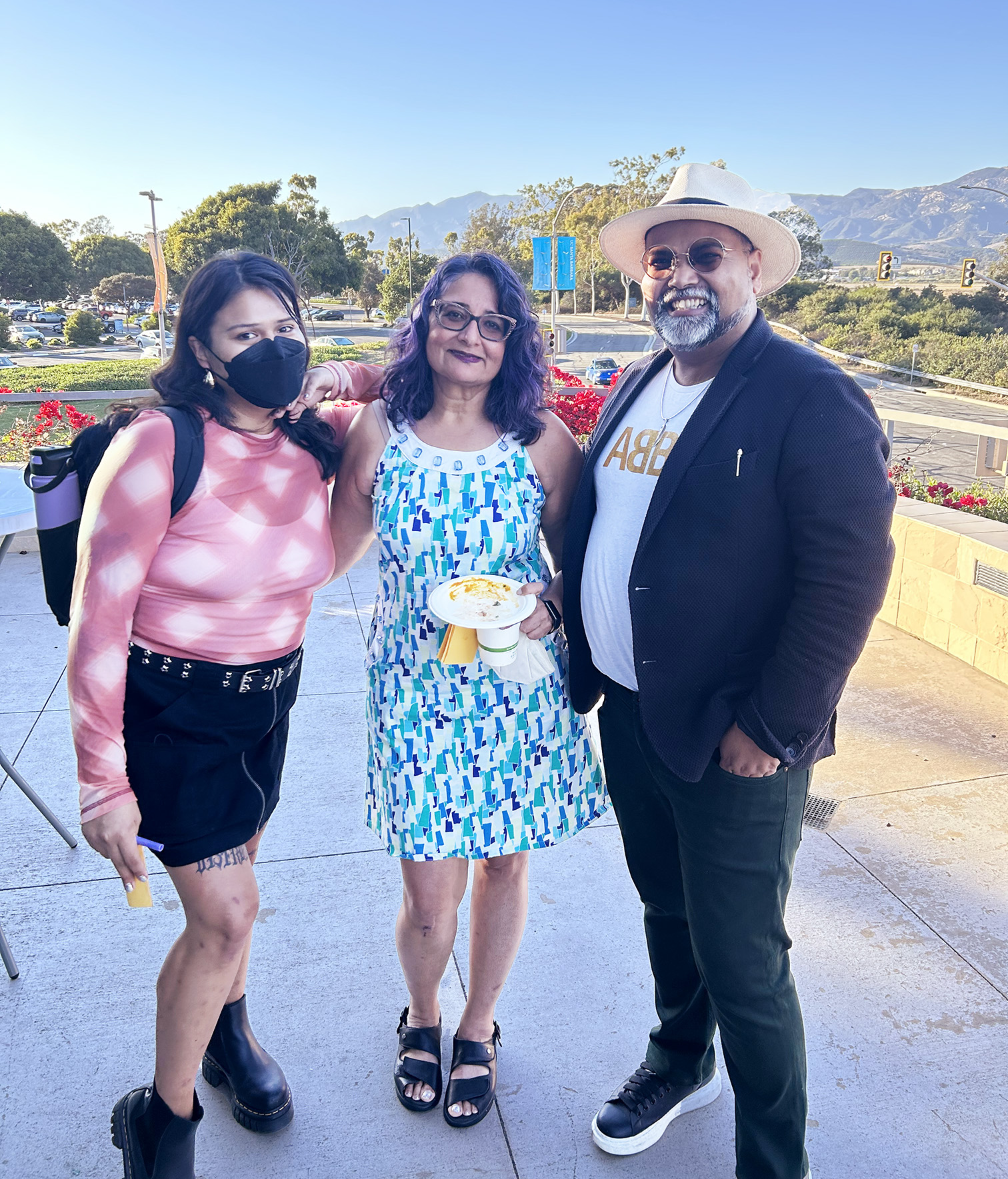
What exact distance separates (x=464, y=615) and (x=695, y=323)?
32.1 inches

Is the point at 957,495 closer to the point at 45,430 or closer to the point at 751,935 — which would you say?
the point at 751,935

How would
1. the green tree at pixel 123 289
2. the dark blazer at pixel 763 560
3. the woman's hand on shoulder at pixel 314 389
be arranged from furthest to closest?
the green tree at pixel 123 289 < the woman's hand on shoulder at pixel 314 389 < the dark blazer at pixel 763 560

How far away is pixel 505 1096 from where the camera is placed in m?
2.26

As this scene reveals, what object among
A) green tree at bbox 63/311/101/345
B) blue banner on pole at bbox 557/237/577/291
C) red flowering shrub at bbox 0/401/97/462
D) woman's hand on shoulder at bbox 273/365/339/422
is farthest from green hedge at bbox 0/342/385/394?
woman's hand on shoulder at bbox 273/365/339/422

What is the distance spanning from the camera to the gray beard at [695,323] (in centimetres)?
193

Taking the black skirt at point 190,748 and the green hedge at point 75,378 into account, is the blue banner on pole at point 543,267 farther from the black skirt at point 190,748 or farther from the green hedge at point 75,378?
the black skirt at point 190,748

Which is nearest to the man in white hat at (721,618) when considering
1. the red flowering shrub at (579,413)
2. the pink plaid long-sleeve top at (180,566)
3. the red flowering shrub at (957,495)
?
the pink plaid long-sleeve top at (180,566)

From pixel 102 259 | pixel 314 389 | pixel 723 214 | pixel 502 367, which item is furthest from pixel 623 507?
pixel 102 259

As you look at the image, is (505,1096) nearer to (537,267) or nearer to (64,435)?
(64,435)

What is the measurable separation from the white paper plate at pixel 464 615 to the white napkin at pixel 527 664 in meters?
0.07

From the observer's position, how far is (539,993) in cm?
260

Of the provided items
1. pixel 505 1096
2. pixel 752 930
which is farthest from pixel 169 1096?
pixel 752 930

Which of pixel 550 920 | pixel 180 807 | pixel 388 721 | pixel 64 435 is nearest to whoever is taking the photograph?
pixel 180 807

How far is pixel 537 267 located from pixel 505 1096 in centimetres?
2893
